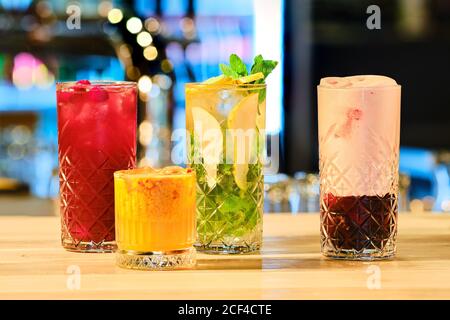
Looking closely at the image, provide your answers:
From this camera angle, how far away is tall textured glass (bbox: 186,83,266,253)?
58.4 inches

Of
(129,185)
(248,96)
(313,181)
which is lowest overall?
(313,181)

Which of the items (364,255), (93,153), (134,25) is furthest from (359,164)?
(134,25)

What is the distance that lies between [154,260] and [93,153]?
258 millimetres

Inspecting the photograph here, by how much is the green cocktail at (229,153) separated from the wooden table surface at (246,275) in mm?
58

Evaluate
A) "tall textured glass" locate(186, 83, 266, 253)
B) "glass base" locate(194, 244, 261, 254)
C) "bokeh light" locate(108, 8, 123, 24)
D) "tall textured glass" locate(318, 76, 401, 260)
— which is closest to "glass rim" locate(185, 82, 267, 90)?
"tall textured glass" locate(186, 83, 266, 253)

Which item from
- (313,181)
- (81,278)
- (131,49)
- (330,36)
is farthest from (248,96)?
(330,36)

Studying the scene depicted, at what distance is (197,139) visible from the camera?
1.50 metres

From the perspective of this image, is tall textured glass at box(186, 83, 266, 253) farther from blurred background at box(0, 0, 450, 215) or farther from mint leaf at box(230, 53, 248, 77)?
blurred background at box(0, 0, 450, 215)

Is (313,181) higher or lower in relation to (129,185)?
lower

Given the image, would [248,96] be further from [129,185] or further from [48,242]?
[48,242]

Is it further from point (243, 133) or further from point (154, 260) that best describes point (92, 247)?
point (243, 133)

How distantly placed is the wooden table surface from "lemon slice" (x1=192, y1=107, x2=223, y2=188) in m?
0.14
